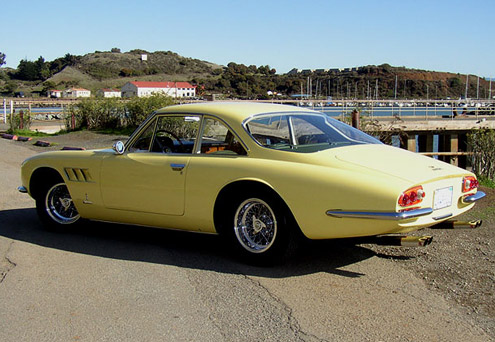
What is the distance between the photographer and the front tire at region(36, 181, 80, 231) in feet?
23.7

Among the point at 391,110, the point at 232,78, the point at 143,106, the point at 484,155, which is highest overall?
the point at 232,78

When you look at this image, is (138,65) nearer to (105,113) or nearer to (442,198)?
(105,113)

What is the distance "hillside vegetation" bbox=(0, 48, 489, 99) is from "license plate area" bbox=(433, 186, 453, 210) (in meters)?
69.8

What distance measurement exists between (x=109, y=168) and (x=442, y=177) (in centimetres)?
351

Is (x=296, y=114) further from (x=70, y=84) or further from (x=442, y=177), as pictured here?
(x=70, y=84)

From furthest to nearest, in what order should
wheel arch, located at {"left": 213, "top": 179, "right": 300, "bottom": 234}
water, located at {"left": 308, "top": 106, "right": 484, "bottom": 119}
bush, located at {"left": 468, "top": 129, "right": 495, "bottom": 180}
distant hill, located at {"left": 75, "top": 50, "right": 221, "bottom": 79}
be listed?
1. distant hill, located at {"left": 75, "top": 50, "right": 221, "bottom": 79}
2. water, located at {"left": 308, "top": 106, "right": 484, "bottom": 119}
3. bush, located at {"left": 468, "top": 129, "right": 495, "bottom": 180}
4. wheel arch, located at {"left": 213, "top": 179, "right": 300, "bottom": 234}

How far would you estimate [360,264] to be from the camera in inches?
224

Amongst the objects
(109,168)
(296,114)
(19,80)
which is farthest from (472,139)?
(19,80)

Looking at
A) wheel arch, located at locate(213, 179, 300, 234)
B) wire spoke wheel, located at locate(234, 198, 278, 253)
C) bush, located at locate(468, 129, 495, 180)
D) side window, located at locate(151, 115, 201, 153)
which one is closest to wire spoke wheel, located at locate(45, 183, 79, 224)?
side window, located at locate(151, 115, 201, 153)

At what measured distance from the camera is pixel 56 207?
730 cm

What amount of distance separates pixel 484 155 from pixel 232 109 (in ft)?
30.8

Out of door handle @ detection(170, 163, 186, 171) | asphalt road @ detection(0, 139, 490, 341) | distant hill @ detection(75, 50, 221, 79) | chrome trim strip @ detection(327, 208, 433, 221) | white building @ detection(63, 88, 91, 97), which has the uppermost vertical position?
distant hill @ detection(75, 50, 221, 79)

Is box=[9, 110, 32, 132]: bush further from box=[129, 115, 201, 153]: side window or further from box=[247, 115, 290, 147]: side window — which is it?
box=[247, 115, 290, 147]: side window

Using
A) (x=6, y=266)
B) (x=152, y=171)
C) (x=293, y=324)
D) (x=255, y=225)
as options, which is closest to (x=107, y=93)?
(x=152, y=171)
